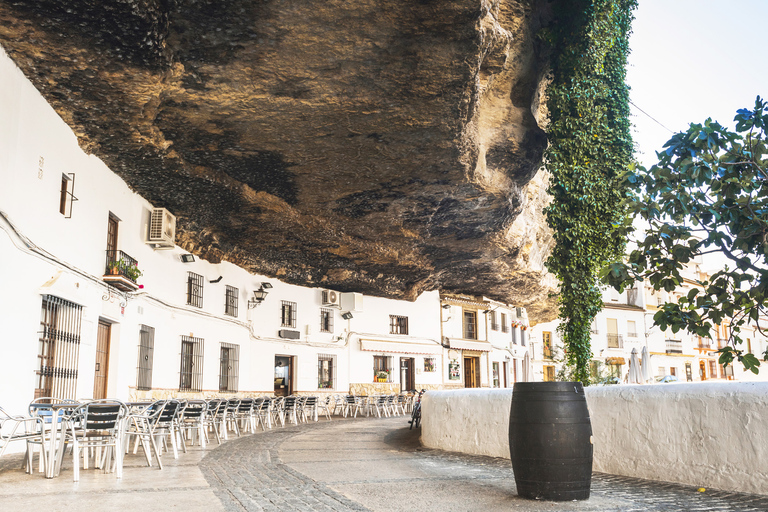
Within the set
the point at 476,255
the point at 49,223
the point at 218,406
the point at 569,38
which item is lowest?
the point at 218,406

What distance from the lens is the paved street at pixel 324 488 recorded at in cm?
480

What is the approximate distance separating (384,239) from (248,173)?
544 centimetres

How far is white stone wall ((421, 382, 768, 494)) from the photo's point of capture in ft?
17.5

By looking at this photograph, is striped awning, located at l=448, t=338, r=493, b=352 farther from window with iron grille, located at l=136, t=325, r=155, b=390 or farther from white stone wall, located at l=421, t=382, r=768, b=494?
white stone wall, located at l=421, t=382, r=768, b=494

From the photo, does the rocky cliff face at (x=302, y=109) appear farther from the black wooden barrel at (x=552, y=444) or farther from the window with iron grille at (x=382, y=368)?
the window with iron grille at (x=382, y=368)

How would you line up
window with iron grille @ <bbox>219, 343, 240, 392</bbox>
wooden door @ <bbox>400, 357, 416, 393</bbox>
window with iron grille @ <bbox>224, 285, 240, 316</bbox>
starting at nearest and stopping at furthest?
window with iron grille @ <bbox>219, 343, 240, 392</bbox> → window with iron grille @ <bbox>224, 285, 240, 316</bbox> → wooden door @ <bbox>400, 357, 416, 393</bbox>

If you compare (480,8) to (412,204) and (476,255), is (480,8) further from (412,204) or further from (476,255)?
(476,255)

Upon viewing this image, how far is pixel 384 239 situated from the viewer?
16594 millimetres

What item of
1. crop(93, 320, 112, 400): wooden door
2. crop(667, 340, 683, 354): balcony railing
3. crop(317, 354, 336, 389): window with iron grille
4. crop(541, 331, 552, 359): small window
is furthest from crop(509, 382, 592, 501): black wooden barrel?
crop(667, 340, 683, 354): balcony railing

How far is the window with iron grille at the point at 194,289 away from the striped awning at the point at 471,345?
37.7 feet

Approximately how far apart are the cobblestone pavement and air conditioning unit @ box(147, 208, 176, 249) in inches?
197

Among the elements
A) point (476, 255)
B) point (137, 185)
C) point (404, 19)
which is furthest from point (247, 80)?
point (476, 255)

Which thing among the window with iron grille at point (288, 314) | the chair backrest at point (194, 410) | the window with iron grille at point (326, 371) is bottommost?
the chair backrest at point (194, 410)

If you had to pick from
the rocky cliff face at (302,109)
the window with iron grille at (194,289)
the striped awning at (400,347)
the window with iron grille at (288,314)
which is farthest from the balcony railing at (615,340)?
the window with iron grille at (194,289)
